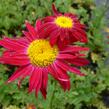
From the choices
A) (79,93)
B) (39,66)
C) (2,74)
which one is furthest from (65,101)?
(39,66)

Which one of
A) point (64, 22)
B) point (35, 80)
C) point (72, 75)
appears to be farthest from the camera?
point (72, 75)

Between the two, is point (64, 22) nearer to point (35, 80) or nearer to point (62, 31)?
point (62, 31)

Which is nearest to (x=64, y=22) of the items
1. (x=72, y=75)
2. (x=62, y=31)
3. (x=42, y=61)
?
(x=62, y=31)

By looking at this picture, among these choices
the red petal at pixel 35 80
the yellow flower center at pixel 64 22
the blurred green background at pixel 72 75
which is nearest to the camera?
the red petal at pixel 35 80

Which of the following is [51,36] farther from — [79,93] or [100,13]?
[100,13]

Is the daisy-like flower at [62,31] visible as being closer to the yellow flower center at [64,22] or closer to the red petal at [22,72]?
the yellow flower center at [64,22]

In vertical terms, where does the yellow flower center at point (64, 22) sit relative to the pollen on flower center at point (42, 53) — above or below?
above

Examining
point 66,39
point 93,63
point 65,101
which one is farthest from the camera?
point 93,63

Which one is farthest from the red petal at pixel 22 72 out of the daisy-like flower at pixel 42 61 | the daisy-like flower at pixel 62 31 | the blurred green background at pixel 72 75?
the blurred green background at pixel 72 75
